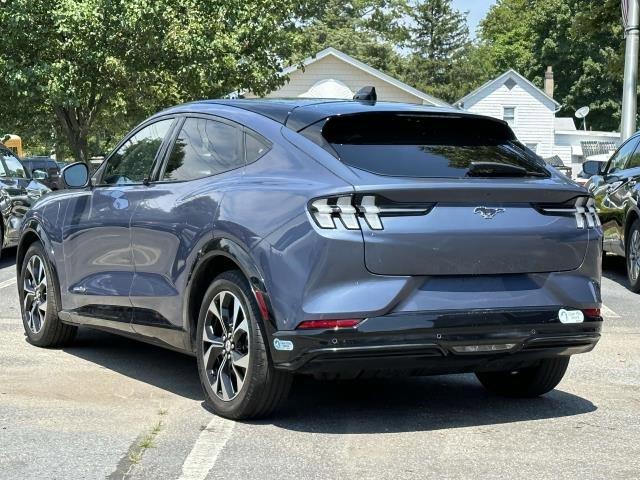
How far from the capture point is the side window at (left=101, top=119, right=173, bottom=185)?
6641mm

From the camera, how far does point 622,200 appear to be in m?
11.6

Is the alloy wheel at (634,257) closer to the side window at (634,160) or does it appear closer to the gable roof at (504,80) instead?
the side window at (634,160)

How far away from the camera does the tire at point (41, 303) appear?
7531mm

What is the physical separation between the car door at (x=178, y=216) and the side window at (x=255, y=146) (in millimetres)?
45

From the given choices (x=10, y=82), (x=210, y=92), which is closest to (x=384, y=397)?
(x=10, y=82)

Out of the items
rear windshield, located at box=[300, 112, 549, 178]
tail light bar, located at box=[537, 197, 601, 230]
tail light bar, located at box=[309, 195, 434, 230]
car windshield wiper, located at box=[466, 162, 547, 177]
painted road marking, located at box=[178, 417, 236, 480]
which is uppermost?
rear windshield, located at box=[300, 112, 549, 178]

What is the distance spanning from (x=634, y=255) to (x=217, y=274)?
6.67 metres

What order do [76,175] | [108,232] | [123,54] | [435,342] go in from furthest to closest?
[123,54], [76,175], [108,232], [435,342]

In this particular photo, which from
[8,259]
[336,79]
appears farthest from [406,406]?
[336,79]

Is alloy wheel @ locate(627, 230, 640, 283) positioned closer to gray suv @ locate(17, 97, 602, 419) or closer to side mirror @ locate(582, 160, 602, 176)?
side mirror @ locate(582, 160, 602, 176)

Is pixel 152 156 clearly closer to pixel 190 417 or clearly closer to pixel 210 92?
pixel 190 417

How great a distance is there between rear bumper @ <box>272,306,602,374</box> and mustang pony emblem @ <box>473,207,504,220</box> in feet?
1.47

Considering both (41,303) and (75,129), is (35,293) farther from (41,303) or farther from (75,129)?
(75,129)

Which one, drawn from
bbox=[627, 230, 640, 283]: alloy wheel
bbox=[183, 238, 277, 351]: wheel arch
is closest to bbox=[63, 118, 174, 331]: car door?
bbox=[183, 238, 277, 351]: wheel arch
